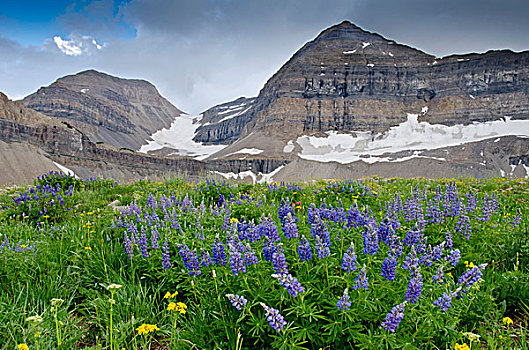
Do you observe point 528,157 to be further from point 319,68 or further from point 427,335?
point 427,335

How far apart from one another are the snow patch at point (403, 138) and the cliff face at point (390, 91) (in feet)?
11.9

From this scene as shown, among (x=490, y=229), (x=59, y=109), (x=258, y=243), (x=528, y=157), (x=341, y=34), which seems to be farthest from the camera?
(x=341, y=34)

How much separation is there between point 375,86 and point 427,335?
487 ft

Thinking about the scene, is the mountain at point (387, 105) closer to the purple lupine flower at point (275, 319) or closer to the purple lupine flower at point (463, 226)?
the purple lupine flower at point (463, 226)

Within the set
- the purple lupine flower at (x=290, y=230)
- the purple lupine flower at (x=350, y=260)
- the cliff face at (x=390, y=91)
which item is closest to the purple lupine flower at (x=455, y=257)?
the purple lupine flower at (x=350, y=260)

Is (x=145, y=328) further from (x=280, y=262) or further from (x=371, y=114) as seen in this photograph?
(x=371, y=114)

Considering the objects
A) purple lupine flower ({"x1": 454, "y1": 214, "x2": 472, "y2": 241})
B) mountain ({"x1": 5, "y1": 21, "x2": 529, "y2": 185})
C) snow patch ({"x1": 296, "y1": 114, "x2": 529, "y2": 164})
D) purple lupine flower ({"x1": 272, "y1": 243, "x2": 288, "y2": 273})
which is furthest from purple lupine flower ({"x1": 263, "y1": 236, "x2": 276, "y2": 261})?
snow patch ({"x1": 296, "y1": 114, "x2": 529, "y2": 164})

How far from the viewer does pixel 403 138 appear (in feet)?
406

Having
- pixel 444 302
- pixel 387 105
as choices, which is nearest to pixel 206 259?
pixel 444 302

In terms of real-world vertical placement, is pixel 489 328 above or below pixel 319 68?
below

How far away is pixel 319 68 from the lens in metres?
145

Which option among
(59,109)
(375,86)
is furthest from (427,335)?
(59,109)

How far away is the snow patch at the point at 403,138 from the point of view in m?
115

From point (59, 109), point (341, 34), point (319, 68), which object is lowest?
point (59, 109)
